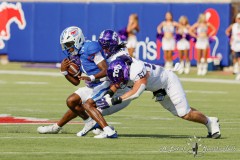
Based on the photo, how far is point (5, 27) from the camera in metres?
37.7

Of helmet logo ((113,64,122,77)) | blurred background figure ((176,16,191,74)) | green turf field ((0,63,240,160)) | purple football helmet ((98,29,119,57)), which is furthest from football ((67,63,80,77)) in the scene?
blurred background figure ((176,16,191,74))

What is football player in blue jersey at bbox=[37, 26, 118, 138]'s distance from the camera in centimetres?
1381

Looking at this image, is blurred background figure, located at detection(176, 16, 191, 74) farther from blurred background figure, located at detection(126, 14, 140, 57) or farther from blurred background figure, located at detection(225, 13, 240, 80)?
blurred background figure, located at detection(225, 13, 240, 80)

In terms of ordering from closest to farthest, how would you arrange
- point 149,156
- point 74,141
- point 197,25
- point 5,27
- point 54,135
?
point 149,156, point 74,141, point 54,135, point 197,25, point 5,27

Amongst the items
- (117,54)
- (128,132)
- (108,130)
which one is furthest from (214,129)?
(117,54)

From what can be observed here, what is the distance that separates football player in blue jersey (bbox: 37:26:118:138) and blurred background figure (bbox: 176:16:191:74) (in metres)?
18.3

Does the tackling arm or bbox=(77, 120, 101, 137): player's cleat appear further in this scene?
the tackling arm

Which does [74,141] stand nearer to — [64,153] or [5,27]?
[64,153]

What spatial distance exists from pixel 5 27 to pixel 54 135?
24.2 metres

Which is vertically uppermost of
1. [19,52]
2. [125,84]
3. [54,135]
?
[125,84]

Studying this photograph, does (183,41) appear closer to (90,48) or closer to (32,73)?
(32,73)

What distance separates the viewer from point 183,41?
107ft

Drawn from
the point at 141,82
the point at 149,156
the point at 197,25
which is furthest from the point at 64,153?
the point at 197,25

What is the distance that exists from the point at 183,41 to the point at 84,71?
18636 millimetres
